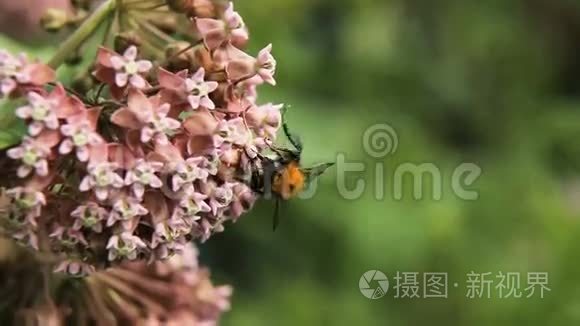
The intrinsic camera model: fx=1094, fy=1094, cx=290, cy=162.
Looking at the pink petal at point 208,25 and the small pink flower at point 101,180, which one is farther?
the pink petal at point 208,25

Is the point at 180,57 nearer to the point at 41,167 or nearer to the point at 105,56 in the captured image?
the point at 105,56

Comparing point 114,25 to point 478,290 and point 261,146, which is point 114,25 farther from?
point 478,290

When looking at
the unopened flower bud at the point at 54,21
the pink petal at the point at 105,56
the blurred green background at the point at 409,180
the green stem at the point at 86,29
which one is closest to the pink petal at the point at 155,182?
the pink petal at the point at 105,56

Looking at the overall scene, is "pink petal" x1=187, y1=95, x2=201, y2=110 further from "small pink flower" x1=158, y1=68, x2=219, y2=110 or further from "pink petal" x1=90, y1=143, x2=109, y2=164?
"pink petal" x1=90, y1=143, x2=109, y2=164

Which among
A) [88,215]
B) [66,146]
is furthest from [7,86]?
[88,215]

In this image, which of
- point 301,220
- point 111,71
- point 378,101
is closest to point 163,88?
point 111,71

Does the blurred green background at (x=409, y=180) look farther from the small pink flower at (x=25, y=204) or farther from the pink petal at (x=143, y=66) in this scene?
the small pink flower at (x=25, y=204)

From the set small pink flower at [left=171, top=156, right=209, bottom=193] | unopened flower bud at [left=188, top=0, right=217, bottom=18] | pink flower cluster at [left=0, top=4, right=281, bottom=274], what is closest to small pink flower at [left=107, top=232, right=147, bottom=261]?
pink flower cluster at [left=0, top=4, right=281, bottom=274]
